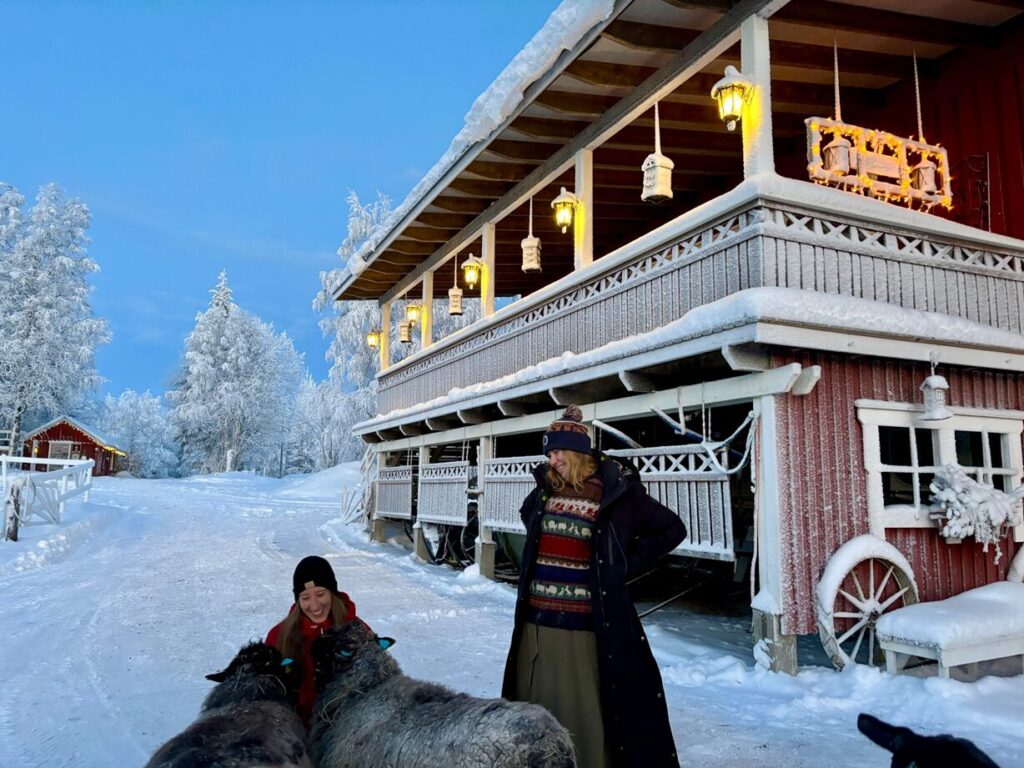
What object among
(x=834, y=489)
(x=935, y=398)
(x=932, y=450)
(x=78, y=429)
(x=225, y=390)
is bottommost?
(x=834, y=489)

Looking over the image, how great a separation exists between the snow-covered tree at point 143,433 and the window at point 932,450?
173ft

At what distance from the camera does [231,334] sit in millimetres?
49562

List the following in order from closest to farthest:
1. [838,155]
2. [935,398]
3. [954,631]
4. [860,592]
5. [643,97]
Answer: [954,631] < [860,592] < [935,398] < [838,155] < [643,97]

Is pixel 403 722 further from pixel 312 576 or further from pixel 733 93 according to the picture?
pixel 733 93

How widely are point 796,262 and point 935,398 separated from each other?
1787 mm

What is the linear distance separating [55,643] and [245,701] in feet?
17.8

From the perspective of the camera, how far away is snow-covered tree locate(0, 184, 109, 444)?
36875 millimetres

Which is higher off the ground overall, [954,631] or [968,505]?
[968,505]

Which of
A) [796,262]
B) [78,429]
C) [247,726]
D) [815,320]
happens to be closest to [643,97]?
[796,262]

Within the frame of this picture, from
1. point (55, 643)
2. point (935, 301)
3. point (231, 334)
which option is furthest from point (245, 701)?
point (231, 334)

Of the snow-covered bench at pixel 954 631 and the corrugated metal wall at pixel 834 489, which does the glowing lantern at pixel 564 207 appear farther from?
the snow-covered bench at pixel 954 631

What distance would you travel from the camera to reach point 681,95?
935 centimetres

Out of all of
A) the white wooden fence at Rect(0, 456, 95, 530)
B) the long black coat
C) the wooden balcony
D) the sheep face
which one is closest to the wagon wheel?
the wooden balcony

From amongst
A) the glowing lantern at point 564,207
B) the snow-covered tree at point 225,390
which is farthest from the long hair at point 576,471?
the snow-covered tree at point 225,390
